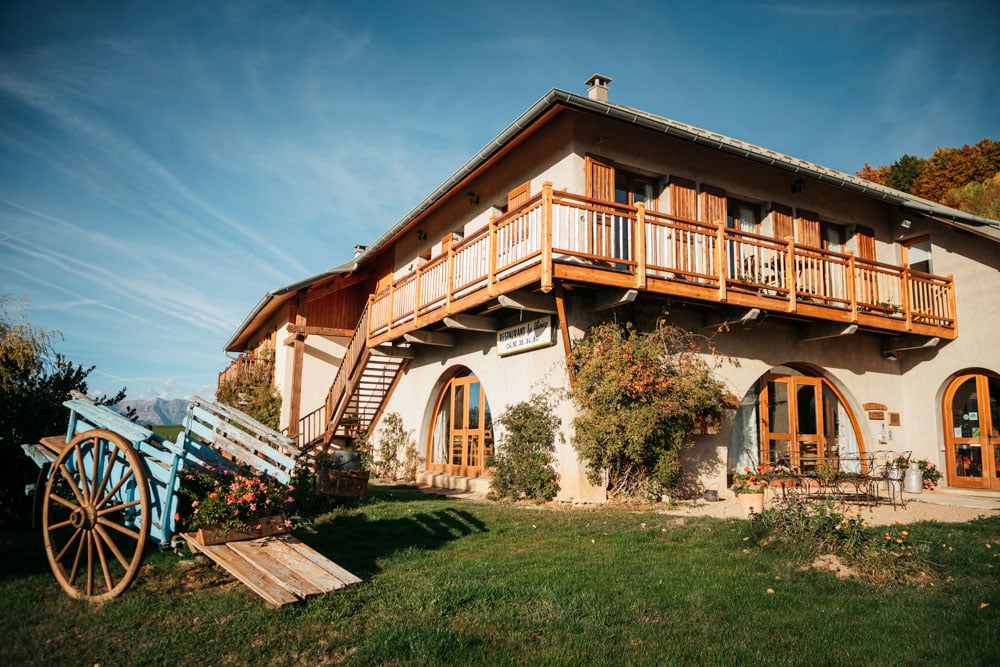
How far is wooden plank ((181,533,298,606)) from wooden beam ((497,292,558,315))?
6.09 m

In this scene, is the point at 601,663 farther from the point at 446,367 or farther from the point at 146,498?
the point at 446,367

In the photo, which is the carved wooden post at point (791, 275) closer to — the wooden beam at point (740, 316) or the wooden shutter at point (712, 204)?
the wooden beam at point (740, 316)

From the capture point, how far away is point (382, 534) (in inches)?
315

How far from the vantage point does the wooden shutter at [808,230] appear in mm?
13539

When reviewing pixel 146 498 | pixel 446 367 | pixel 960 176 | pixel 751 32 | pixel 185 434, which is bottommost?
pixel 146 498

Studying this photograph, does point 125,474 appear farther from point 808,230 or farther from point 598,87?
point 808,230

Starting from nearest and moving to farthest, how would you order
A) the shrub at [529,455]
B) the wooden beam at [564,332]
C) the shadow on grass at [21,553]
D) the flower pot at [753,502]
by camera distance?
the shadow on grass at [21,553] → the flower pot at [753,502] → the wooden beam at [564,332] → the shrub at [529,455]

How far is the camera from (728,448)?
12250 millimetres

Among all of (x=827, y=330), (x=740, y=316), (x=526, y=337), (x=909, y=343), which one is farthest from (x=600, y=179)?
A: (x=909, y=343)

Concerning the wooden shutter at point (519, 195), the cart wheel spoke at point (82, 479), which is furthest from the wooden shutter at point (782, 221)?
the cart wheel spoke at point (82, 479)

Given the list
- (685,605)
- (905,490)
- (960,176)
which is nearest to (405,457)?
(905,490)

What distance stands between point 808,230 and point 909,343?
125 inches

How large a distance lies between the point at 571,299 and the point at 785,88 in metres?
9.73

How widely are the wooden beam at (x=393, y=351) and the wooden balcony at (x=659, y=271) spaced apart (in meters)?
1.40
